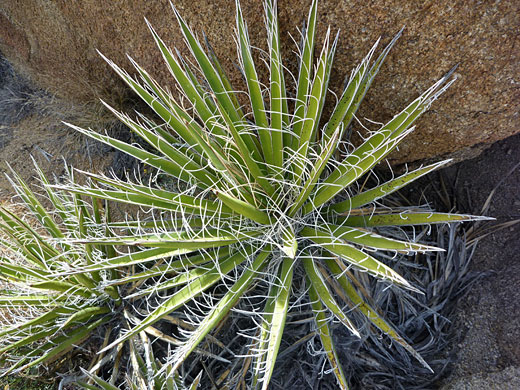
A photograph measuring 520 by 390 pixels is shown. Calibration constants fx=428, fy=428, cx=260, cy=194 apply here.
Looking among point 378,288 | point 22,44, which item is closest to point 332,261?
point 378,288

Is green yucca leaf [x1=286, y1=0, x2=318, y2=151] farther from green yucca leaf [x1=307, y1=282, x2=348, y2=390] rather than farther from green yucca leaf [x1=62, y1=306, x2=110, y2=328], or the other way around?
green yucca leaf [x1=62, y1=306, x2=110, y2=328]

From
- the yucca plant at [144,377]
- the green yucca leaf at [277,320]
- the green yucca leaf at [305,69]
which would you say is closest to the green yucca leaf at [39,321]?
the yucca plant at [144,377]

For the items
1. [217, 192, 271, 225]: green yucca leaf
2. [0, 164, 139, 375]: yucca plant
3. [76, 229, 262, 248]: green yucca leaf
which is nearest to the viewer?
[217, 192, 271, 225]: green yucca leaf

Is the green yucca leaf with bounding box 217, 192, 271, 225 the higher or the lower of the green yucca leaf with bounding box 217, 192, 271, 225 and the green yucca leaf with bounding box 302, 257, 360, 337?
the higher

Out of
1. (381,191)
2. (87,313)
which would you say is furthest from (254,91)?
(87,313)

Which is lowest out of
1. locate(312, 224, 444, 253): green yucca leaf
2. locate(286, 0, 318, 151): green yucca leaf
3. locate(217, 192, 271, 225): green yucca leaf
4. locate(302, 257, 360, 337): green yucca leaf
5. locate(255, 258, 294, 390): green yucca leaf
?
locate(302, 257, 360, 337): green yucca leaf

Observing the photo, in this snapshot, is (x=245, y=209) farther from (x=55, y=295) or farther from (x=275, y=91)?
(x=55, y=295)

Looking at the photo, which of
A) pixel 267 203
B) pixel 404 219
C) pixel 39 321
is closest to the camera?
pixel 404 219

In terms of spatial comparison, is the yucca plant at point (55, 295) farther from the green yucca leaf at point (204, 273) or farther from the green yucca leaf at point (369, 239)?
the green yucca leaf at point (369, 239)

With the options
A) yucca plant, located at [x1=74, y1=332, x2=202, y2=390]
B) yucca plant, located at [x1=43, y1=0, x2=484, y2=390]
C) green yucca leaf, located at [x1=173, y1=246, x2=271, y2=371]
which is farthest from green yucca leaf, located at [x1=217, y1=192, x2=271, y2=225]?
yucca plant, located at [x1=74, y1=332, x2=202, y2=390]
